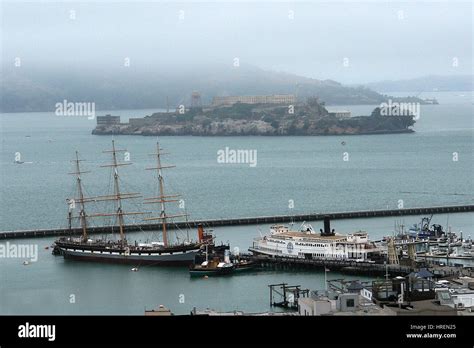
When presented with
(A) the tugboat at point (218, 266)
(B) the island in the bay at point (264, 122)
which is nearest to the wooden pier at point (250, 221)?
(A) the tugboat at point (218, 266)

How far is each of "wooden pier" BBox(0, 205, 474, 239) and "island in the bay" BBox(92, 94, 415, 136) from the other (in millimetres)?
32182

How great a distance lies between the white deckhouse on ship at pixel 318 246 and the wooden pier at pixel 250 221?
9.27 ft

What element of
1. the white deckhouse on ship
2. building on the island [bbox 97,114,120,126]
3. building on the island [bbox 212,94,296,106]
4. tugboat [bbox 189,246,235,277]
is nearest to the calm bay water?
tugboat [bbox 189,246,235,277]

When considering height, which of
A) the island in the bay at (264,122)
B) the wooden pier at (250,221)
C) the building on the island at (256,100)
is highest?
the building on the island at (256,100)

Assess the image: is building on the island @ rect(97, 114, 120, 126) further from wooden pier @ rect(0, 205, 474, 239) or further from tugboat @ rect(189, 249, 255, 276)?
tugboat @ rect(189, 249, 255, 276)

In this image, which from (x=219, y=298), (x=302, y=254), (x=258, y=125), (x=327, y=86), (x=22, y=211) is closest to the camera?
(x=219, y=298)

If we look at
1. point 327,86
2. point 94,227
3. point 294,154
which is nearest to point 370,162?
point 294,154

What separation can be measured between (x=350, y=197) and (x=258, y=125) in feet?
106

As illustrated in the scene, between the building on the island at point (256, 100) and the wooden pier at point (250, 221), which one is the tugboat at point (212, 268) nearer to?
the wooden pier at point (250, 221)

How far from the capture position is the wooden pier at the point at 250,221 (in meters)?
15.6

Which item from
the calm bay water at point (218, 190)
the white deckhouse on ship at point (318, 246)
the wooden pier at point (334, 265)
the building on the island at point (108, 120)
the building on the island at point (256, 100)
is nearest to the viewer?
the calm bay water at point (218, 190)

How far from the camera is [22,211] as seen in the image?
63.6 ft

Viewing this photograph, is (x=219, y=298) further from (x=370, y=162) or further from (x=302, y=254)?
(x=370, y=162)
